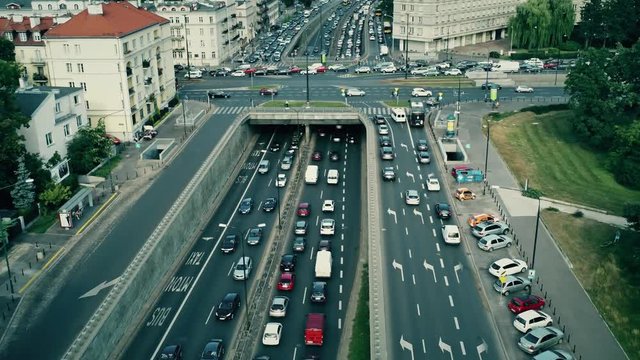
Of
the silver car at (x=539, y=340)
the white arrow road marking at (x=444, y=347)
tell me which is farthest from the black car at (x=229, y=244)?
the silver car at (x=539, y=340)

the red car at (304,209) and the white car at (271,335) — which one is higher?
the red car at (304,209)

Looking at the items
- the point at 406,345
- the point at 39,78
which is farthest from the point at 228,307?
the point at 39,78

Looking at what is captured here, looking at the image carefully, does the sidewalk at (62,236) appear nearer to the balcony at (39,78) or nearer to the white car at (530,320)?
the balcony at (39,78)

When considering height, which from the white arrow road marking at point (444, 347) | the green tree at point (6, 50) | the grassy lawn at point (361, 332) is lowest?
the grassy lawn at point (361, 332)

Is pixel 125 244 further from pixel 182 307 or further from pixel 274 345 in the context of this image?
pixel 274 345

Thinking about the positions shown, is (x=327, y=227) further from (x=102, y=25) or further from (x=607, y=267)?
(x=102, y=25)

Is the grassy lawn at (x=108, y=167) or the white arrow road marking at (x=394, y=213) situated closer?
the white arrow road marking at (x=394, y=213)

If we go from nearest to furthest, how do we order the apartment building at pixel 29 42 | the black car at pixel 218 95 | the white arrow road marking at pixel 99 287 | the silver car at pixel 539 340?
the silver car at pixel 539 340
the white arrow road marking at pixel 99 287
the apartment building at pixel 29 42
the black car at pixel 218 95

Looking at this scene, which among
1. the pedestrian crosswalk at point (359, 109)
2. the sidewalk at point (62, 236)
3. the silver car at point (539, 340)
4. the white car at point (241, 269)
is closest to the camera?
the silver car at point (539, 340)
